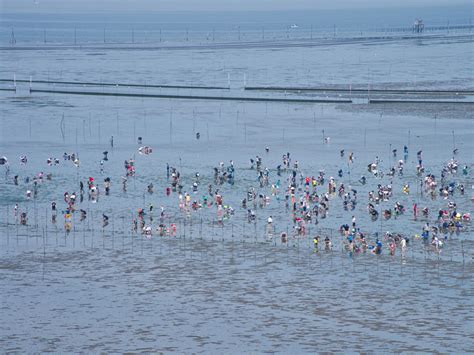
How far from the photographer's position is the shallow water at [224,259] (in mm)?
37375

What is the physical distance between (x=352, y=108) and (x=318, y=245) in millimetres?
49962

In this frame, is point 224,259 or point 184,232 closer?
point 224,259

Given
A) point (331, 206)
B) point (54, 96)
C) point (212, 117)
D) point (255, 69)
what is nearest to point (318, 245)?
point (331, 206)

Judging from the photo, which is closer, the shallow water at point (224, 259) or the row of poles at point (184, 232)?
the shallow water at point (224, 259)

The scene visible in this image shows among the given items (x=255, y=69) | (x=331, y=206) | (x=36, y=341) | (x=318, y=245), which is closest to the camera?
(x=36, y=341)

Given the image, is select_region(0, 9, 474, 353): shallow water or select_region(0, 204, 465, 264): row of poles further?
select_region(0, 204, 465, 264): row of poles

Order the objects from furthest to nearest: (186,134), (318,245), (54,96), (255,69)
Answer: (255,69) < (54,96) < (186,134) < (318,245)

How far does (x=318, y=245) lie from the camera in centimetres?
4762

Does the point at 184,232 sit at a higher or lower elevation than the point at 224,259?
higher

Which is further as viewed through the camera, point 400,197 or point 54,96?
point 54,96

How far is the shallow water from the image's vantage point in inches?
1471

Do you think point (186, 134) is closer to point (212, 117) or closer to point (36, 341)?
point (212, 117)

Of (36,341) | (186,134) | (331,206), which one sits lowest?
(36,341)

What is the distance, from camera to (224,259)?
150 feet
